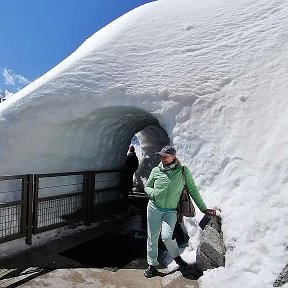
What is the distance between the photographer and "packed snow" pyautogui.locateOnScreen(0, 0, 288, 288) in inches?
177

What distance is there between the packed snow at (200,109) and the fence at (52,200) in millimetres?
438

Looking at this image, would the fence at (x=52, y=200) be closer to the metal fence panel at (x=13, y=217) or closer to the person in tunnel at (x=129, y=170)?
the metal fence panel at (x=13, y=217)

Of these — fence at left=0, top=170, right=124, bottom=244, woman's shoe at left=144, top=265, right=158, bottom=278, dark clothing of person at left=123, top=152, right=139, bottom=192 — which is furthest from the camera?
dark clothing of person at left=123, top=152, right=139, bottom=192

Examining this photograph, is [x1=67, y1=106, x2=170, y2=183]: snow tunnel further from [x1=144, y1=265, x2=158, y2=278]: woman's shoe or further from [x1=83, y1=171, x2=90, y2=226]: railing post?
[x1=144, y1=265, x2=158, y2=278]: woman's shoe

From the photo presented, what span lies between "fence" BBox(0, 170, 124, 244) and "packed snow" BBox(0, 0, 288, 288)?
17.2 inches

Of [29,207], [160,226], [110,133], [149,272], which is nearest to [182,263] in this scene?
[149,272]

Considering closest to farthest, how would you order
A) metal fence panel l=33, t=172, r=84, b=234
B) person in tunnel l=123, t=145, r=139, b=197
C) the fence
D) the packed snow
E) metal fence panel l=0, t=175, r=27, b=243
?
the packed snow
metal fence panel l=0, t=175, r=27, b=243
the fence
metal fence panel l=33, t=172, r=84, b=234
person in tunnel l=123, t=145, r=139, b=197

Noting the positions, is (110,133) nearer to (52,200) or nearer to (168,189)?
(52,200)

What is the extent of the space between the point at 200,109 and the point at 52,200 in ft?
12.4

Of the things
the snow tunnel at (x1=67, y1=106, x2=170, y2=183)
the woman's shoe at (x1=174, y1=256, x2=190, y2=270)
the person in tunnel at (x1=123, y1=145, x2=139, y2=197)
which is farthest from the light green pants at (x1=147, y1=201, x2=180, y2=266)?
the person in tunnel at (x1=123, y1=145, x2=139, y2=197)

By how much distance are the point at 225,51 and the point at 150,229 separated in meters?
5.15

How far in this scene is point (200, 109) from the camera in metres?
6.71

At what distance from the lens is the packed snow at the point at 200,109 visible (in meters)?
4.49

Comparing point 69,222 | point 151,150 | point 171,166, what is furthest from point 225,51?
point 151,150
